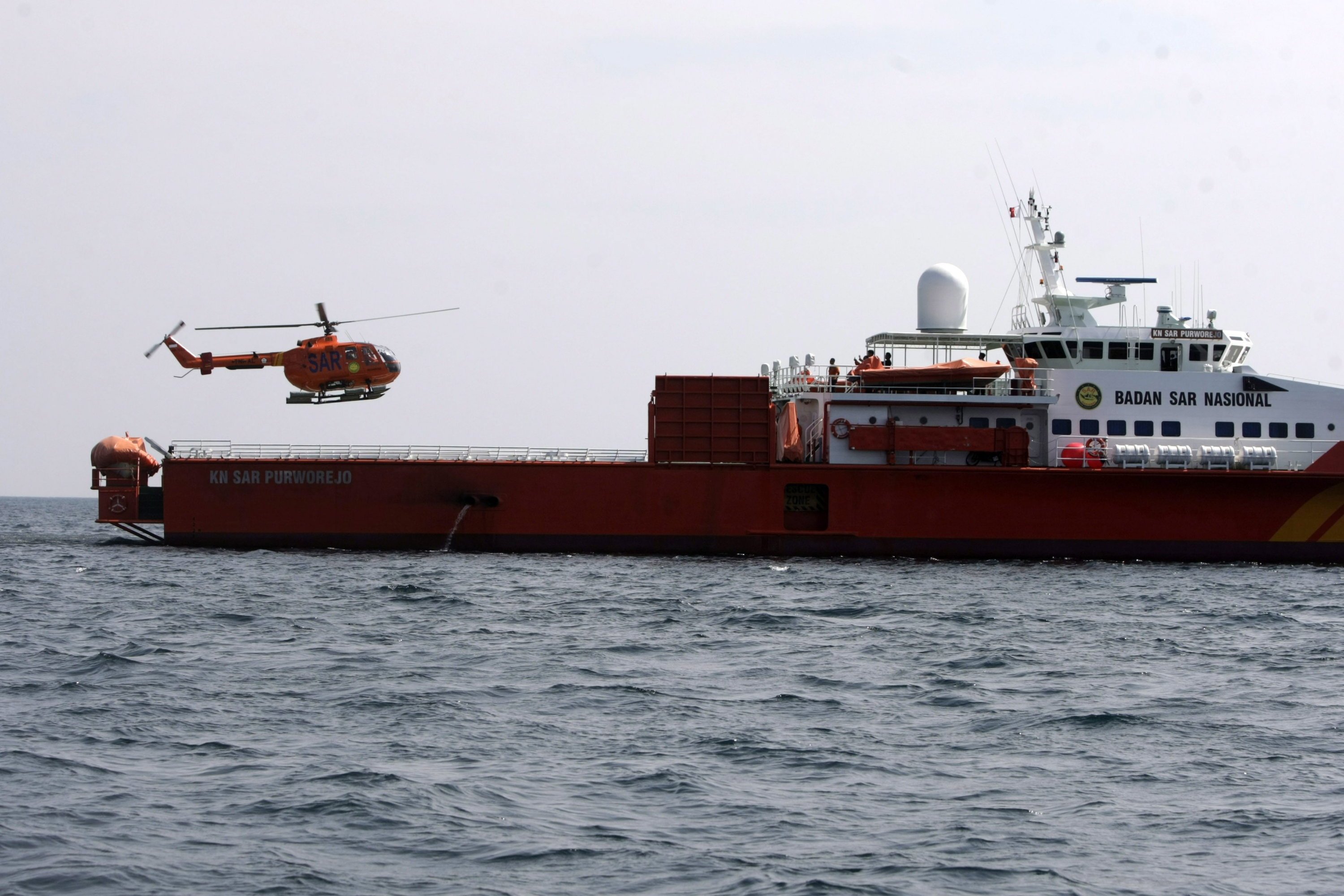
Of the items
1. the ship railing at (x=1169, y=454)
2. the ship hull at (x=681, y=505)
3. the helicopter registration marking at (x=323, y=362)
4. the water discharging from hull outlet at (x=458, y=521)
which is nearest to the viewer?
the ship hull at (x=681, y=505)

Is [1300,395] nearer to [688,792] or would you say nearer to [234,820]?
[688,792]

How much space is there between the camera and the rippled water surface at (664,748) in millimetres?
10102

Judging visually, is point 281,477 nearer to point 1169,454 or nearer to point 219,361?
point 219,361

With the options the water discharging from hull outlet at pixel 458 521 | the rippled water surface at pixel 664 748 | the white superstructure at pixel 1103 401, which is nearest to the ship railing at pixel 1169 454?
the white superstructure at pixel 1103 401

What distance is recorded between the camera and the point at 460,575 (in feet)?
94.0

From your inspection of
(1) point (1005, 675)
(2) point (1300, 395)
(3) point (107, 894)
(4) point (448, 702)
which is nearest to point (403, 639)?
(4) point (448, 702)

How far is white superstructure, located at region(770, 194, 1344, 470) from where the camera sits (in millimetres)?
34438

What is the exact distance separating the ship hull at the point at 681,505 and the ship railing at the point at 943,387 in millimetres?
2105

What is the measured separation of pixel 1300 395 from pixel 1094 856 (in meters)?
28.8

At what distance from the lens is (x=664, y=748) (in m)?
13.2

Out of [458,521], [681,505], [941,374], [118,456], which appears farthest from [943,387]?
[118,456]

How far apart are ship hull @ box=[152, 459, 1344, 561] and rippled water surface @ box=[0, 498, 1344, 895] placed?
9452mm

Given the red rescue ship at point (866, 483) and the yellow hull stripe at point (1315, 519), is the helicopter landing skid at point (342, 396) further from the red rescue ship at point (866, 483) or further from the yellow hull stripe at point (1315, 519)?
the yellow hull stripe at point (1315, 519)

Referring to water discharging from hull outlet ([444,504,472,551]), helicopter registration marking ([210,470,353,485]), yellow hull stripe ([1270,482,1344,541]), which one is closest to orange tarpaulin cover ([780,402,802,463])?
water discharging from hull outlet ([444,504,472,551])
